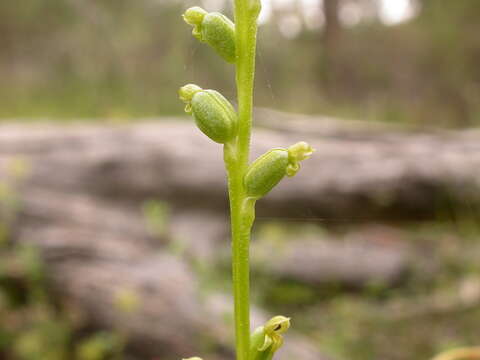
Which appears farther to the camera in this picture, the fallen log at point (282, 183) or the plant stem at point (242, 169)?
the fallen log at point (282, 183)

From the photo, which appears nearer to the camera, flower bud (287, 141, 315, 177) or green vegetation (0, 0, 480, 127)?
flower bud (287, 141, 315, 177)

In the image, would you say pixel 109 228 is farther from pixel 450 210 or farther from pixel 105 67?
pixel 105 67

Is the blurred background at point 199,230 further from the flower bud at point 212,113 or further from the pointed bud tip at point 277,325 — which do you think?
the pointed bud tip at point 277,325

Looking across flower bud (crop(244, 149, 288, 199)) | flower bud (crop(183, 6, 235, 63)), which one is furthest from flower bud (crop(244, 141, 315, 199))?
flower bud (crop(183, 6, 235, 63))

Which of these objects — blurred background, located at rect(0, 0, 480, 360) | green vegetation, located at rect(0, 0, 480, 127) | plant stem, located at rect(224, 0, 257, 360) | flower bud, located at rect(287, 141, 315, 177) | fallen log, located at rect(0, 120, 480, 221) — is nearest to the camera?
plant stem, located at rect(224, 0, 257, 360)

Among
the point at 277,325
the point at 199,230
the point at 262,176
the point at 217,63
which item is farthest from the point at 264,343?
the point at 217,63

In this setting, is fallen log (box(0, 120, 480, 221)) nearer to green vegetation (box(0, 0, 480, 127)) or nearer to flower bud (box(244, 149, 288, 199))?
green vegetation (box(0, 0, 480, 127))

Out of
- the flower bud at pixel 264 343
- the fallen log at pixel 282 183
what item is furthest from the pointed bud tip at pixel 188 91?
the fallen log at pixel 282 183
